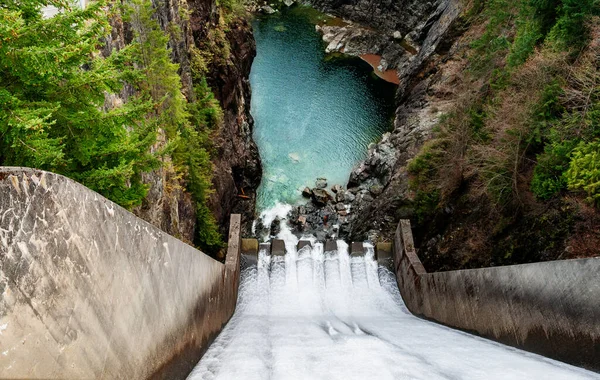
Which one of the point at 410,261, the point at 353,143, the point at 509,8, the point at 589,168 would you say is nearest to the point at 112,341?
the point at 589,168

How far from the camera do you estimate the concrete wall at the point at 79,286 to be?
12.8 feet

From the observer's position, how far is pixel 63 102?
612 centimetres

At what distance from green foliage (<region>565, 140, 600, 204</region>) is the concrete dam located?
313 centimetres

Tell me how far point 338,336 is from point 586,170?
839cm

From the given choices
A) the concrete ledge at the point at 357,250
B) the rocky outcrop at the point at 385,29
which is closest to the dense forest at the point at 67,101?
the concrete ledge at the point at 357,250

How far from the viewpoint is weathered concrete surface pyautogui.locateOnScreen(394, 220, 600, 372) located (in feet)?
26.2

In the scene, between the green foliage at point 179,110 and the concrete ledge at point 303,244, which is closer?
the green foliage at point 179,110

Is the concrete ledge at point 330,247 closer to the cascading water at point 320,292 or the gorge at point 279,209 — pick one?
the gorge at point 279,209

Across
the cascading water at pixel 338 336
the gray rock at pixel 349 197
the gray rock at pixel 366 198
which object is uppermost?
the gray rock at pixel 349 197

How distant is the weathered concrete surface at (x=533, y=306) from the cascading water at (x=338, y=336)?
0.42 meters

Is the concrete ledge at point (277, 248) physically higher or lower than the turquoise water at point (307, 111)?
lower

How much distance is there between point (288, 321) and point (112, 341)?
9.71 metres

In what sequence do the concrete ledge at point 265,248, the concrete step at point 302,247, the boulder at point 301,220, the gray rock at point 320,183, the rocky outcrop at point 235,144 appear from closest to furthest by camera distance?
the concrete step at point 302,247
the concrete ledge at point 265,248
the rocky outcrop at point 235,144
the boulder at point 301,220
the gray rock at point 320,183

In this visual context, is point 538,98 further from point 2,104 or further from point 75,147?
point 2,104
